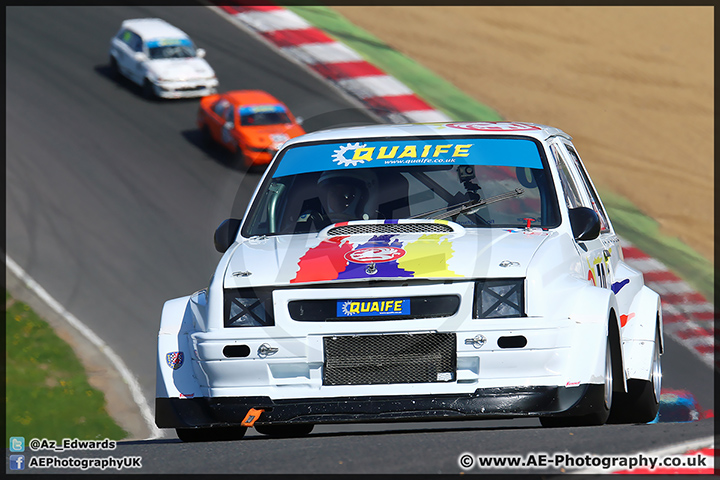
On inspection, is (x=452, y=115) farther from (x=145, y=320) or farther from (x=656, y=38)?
(x=145, y=320)

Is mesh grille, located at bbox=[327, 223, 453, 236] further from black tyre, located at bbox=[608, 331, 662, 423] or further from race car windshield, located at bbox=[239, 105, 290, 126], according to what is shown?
race car windshield, located at bbox=[239, 105, 290, 126]

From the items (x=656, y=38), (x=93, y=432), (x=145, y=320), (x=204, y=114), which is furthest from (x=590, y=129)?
(x=93, y=432)

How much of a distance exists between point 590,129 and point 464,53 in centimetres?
448

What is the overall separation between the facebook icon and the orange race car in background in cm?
1476

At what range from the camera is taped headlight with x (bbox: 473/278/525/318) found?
18.8ft

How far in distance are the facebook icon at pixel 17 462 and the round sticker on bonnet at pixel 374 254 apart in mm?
1970

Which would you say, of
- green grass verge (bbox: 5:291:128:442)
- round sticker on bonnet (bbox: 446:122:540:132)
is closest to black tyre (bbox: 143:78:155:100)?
green grass verge (bbox: 5:291:128:442)

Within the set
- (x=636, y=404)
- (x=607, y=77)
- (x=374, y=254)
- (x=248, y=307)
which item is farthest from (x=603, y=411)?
(x=607, y=77)

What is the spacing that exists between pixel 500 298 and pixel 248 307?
1.32 meters

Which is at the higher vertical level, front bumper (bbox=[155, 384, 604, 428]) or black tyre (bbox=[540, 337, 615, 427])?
front bumper (bbox=[155, 384, 604, 428])

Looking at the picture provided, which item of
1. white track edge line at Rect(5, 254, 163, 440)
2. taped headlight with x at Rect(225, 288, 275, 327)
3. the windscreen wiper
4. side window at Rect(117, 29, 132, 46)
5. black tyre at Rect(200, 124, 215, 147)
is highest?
the windscreen wiper

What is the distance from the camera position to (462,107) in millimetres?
22312

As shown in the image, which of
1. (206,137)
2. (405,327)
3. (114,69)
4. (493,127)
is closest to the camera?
(405,327)

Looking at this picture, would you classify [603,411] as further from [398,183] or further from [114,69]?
[114,69]
